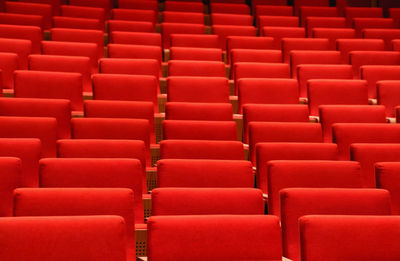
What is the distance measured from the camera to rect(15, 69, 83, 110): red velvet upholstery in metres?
0.62

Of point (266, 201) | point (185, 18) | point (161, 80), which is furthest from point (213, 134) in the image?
point (185, 18)

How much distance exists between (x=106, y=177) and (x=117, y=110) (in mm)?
151

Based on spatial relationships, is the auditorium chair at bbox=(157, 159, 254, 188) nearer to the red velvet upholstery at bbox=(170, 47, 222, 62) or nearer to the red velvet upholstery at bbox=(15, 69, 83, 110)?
the red velvet upholstery at bbox=(15, 69, 83, 110)

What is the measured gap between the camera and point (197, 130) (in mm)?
554

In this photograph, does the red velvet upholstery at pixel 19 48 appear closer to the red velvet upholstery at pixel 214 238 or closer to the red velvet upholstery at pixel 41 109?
the red velvet upholstery at pixel 41 109

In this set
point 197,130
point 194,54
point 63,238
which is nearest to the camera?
point 63,238

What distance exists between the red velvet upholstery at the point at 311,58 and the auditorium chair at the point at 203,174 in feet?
1.12

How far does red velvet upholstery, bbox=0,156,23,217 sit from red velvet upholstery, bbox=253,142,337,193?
20 cm

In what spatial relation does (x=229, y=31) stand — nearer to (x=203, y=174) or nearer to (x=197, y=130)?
(x=197, y=130)

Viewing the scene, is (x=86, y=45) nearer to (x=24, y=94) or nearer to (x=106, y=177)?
(x=24, y=94)

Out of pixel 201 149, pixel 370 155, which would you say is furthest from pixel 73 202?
pixel 370 155

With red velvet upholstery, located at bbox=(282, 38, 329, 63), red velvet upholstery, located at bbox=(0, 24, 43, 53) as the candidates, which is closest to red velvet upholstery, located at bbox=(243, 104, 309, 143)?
red velvet upholstery, located at bbox=(282, 38, 329, 63)

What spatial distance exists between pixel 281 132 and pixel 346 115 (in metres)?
0.09

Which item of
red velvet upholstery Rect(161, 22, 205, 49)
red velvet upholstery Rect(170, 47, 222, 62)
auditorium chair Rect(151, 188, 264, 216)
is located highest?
red velvet upholstery Rect(161, 22, 205, 49)
